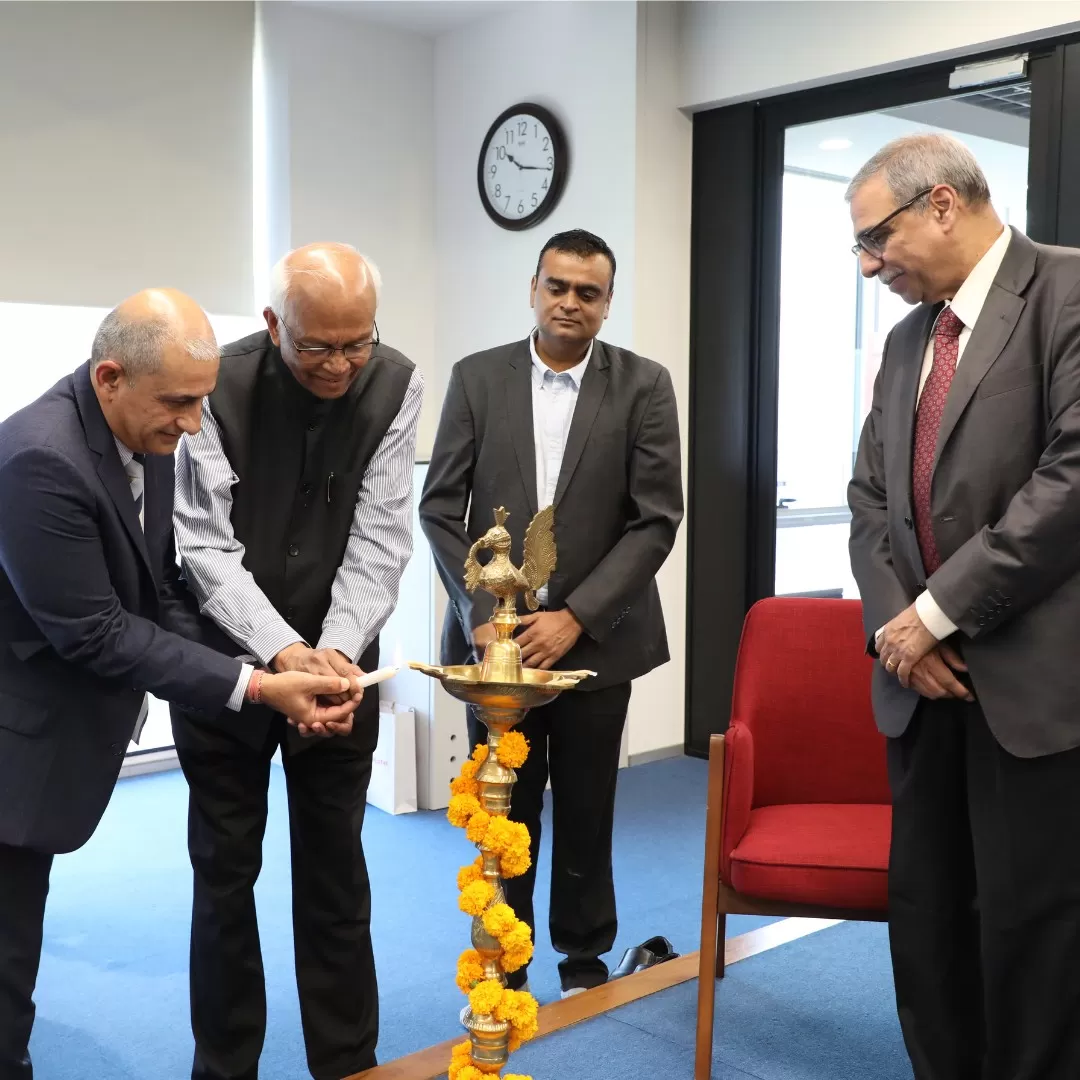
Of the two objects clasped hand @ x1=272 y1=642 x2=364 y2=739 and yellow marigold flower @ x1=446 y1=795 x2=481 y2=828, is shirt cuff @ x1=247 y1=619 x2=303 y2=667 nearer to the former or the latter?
clasped hand @ x1=272 y1=642 x2=364 y2=739

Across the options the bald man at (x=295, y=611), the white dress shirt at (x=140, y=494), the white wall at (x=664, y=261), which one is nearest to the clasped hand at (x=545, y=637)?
the bald man at (x=295, y=611)

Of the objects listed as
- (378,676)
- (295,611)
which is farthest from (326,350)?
(378,676)

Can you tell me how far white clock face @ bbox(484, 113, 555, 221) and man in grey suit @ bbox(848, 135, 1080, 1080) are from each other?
9.89ft

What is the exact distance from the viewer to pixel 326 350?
201 centimetres

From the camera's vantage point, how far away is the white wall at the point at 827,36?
3.78 meters

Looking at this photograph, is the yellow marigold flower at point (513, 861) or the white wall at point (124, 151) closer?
the yellow marigold flower at point (513, 861)

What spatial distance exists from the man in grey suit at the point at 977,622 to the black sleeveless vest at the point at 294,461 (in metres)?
0.90

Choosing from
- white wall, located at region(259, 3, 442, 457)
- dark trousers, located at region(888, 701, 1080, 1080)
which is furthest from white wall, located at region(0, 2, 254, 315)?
dark trousers, located at region(888, 701, 1080, 1080)

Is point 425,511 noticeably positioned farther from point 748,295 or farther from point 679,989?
point 748,295

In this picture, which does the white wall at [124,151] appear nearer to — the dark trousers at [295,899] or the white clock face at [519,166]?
the white clock face at [519,166]

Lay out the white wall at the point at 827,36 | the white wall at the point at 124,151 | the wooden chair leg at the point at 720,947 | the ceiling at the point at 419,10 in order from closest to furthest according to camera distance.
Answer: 1. the wooden chair leg at the point at 720,947
2. the white wall at the point at 827,36
3. the white wall at the point at 124,151
4. the ceiling at the point at 419,10

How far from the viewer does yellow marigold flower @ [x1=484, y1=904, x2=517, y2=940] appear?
144 centimetres

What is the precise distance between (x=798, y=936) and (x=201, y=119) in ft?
12.2

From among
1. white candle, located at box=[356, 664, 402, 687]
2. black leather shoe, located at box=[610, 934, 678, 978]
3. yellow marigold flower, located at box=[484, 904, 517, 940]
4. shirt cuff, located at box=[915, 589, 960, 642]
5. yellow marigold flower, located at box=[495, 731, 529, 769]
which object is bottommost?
black leather shoe, located at box=[610, 934, 678, 978]
